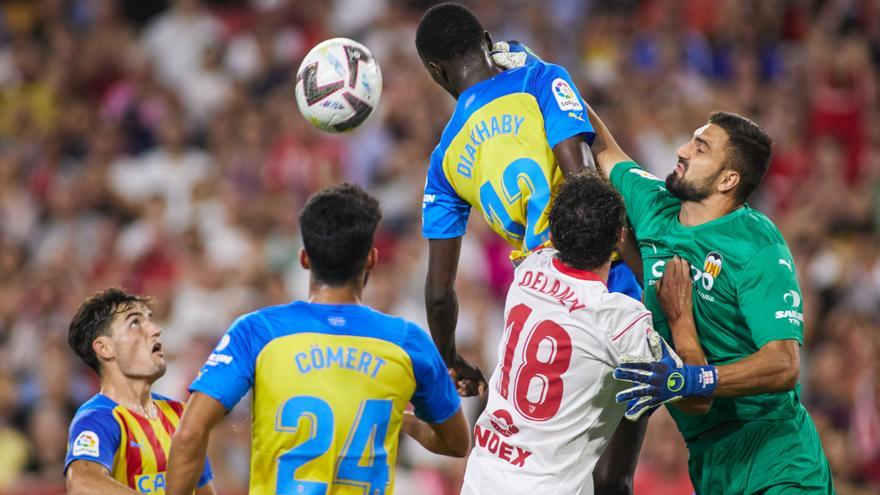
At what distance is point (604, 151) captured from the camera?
20.5ft

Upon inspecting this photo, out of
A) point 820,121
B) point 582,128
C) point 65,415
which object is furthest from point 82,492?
point 820,121

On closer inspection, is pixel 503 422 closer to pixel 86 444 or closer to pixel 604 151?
pixel 604 151

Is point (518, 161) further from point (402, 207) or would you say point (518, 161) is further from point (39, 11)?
point (39, 11)

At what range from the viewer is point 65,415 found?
438 inches

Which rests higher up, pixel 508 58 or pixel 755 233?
pixel 508 58

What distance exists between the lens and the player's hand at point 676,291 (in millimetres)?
5562

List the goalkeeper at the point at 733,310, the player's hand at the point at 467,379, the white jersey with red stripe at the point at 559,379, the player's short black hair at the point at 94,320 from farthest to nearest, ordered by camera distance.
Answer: the player's hand at the point at 467,379 < the player's short black hair at the point at 94,320 < the goalkeeper at the point at 733,310 < the white jersey with red stripe at the point at 559,379

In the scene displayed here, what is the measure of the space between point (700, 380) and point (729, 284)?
0.62m

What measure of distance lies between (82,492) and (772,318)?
3169 mm

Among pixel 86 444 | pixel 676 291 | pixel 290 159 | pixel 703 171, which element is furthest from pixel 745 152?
pixel 290 159

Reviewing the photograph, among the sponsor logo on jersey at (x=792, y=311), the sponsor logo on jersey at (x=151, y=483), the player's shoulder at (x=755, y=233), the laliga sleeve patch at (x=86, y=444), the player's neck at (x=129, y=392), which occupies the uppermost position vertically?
the player's shoulder at (x=755, y=233)

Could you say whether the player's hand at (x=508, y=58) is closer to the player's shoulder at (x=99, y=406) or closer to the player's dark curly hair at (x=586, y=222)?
the player's dark curly hair at (x=586, y=222)

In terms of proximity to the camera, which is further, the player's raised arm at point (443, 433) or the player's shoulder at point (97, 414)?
the player's shoulder at point (97, 414)

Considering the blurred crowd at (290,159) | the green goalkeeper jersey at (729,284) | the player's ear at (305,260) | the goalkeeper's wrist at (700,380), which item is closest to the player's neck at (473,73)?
the green goalkeeper jersey at (729,284)
